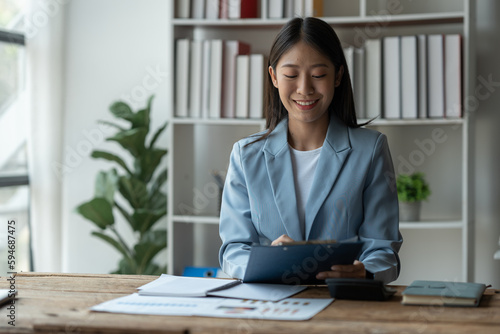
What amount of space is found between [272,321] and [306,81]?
31.6 inches

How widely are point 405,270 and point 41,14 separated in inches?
96.3

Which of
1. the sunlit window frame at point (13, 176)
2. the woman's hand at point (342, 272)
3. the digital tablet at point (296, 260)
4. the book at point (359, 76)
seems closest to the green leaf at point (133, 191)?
the sunlit window frame at point (13, 176)

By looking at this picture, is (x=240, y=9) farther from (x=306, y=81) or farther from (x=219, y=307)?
(x=219, y=307)

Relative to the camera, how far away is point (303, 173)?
6.61 feet

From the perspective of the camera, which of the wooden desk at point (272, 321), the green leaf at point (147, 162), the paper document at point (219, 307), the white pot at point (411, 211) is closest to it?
the wooden desk at point (272, 321)

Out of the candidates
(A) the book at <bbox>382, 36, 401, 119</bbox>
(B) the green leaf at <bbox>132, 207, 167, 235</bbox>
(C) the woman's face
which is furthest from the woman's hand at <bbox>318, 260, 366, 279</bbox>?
(B) the green leaf at <bbox>132, 207, 167, 235</bbox>

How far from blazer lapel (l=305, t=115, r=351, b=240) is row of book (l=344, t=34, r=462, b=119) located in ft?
3.75

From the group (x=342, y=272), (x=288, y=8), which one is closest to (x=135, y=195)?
(x=288, y=8)

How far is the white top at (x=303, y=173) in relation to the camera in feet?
6.45

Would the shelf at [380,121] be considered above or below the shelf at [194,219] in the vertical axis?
above

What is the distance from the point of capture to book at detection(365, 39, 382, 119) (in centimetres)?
311

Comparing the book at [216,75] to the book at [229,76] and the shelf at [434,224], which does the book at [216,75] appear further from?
the shelf at [434,224]

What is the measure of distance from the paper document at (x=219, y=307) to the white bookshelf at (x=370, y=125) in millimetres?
1676

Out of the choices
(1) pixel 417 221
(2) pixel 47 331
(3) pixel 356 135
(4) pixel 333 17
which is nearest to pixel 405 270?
(1) pixel 417 221
